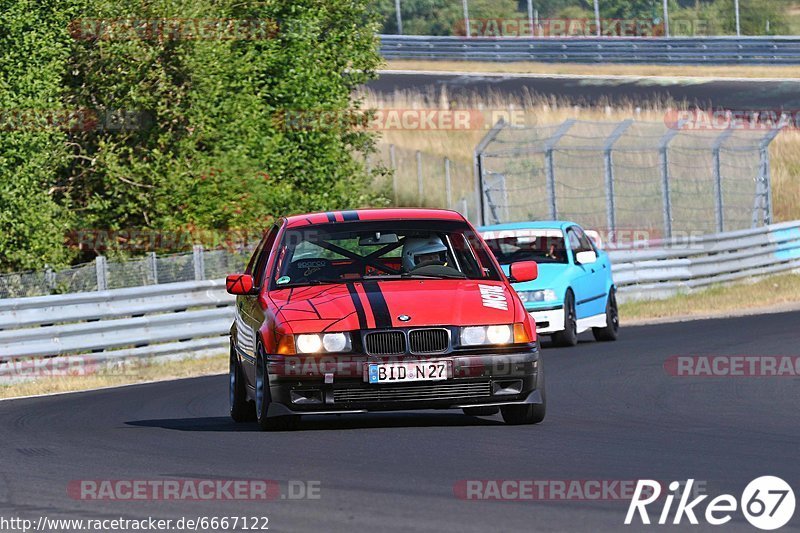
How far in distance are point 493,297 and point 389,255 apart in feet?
3.95

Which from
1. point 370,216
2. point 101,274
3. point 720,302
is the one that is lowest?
point 720,302

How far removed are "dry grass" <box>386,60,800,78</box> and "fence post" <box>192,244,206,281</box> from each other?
3340 cm

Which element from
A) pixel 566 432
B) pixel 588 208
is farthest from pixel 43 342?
pixel 588 208

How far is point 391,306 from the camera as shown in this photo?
10227mm

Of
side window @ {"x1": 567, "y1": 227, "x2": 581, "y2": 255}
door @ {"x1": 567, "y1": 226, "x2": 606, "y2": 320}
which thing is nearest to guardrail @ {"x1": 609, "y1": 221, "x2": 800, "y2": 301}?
side window @ {"x1": 567, "y1": 227, "x2": 581, "y2": 255}

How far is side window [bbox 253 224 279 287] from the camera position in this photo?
11648 millimetres

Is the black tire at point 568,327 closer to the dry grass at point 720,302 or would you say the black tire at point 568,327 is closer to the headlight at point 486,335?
the dry grass at point 720,302

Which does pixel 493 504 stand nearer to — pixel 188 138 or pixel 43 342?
pixel 43 342

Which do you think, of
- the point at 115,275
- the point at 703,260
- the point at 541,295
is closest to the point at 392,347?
the point at 541,295

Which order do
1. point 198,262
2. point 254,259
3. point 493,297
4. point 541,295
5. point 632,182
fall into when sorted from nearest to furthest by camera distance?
1. point 493,297
2. point 254,259
3. point 541,295
4. point 198,262
5. point 632,182

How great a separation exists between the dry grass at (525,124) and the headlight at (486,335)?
110ft

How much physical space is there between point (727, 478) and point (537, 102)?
40.9 meters

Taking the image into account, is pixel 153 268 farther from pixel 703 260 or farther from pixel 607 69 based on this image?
pixel 607 69

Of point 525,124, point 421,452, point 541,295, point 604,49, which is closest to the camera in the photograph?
point 421,452
